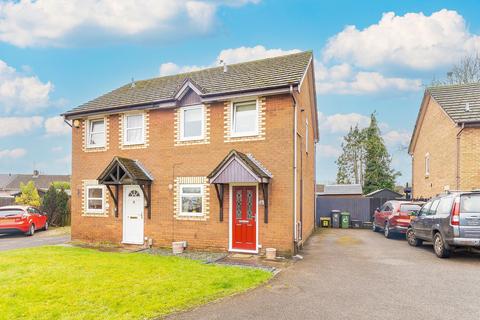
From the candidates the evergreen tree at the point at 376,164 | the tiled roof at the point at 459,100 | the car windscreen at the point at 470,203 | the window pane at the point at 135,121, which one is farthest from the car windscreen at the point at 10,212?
the evergreen tree at the point at 376,164

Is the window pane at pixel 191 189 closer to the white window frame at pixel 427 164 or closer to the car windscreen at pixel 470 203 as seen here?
the car windscreen at pixel 470 203

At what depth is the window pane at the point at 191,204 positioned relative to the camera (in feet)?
41.4

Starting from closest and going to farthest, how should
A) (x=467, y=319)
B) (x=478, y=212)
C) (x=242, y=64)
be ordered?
1. (x=467, y=319)
2. (x=478, y=212)
3. (x=242, y=64)

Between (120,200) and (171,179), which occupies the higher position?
(171,179)

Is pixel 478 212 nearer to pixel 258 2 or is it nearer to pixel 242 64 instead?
pixel 242 64

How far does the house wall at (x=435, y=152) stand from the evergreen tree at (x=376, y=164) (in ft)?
53.2

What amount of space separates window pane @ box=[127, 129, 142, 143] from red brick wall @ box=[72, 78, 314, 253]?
51 centimetres

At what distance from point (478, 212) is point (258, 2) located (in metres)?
11.9

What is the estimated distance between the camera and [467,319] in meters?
5.70

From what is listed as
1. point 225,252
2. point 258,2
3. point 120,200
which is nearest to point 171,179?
point 120,200

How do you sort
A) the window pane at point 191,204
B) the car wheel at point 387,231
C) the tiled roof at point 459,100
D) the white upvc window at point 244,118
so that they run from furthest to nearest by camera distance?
the car wheel at point 387,231, the tiled roof at point 459,100, the window pane at point 191,204, the white upvc window at point 244,118

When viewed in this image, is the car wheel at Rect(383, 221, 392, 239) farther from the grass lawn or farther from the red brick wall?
the grass lawn

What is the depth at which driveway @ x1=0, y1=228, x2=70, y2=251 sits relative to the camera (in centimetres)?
1536

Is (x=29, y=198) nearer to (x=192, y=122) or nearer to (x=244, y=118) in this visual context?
(x=192, y=122)
